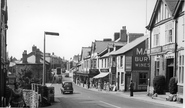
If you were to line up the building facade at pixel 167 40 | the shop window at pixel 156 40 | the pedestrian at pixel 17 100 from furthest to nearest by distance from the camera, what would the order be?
the shop window at pixel 156 40
the building facade at pixel 167 40
the pedestrian at pixel 17 100

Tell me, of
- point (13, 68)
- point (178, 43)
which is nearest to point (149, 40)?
point (178, 43)

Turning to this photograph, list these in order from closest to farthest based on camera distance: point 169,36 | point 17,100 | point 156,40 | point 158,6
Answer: point 17,100
point 169,36
point 158,6
point 156,40

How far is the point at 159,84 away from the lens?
25.8 meters

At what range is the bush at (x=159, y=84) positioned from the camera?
2570cm

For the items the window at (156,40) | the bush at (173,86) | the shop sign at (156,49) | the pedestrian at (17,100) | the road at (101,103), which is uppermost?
the window at (156,40)

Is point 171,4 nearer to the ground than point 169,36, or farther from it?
farther from it

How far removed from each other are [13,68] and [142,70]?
29289mm

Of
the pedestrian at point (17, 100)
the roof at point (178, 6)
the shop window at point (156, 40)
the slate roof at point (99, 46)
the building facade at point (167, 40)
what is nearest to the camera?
the pedestrian at point (17, 100)

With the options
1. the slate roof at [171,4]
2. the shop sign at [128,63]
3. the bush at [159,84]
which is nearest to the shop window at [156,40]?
the slate roof at [171,4]

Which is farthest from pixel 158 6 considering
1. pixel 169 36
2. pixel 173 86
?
pixel 173 86

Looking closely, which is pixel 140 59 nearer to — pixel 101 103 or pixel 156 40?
pixel 156 40

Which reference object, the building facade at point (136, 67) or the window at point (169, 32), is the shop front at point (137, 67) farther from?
the window at point (169, 32)

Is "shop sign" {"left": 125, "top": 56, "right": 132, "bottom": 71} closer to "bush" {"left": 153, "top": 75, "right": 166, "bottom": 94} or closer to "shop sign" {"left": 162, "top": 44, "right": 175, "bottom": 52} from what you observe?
"bush" {"left": 153, "top": 75, "right": 166, "bottom": 94}

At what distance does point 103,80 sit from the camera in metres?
49.1
